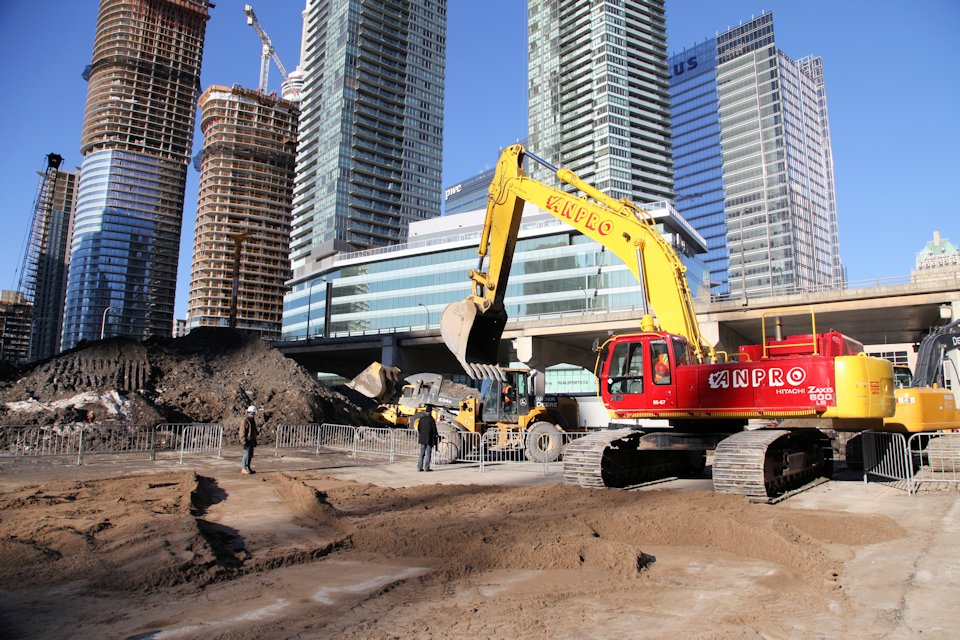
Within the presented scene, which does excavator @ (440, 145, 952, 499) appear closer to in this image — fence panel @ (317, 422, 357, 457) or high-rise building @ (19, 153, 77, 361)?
fence panel @ (317, 422, 357, 457)

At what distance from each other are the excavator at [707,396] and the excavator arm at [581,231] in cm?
5

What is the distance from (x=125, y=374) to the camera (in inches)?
1008

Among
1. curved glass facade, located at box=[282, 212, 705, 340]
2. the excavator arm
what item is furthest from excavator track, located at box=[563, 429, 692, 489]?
curved glass facade, located at box=[282, 212, 705, 340]

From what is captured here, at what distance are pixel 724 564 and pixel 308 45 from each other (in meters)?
165

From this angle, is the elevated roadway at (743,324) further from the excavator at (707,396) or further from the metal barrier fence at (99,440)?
the metal barrier fence at (99,440)

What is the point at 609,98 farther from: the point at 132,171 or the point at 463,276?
the point at 132,171

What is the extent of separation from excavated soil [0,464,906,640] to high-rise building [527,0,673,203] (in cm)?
12350

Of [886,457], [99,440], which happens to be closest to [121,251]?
[99,440]

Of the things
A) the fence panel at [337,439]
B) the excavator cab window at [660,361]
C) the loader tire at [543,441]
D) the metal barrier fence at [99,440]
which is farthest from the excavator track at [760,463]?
the metal barrier fence at [99,440]

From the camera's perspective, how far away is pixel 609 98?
133000 mm

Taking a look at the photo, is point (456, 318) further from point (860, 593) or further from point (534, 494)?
point (860, 593)

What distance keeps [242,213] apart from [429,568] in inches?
6162

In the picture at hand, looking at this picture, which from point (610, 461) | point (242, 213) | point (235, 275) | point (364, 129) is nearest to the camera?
point (610, 461)

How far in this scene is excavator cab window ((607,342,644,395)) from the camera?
12.2 m
